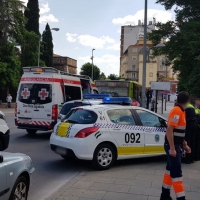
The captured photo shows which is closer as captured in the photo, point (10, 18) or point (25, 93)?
point (25, 93)

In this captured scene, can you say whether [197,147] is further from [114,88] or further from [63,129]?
[114,88]

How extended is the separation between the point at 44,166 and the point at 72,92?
5.74m

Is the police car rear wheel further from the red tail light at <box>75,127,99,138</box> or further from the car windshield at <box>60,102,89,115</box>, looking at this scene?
the car windshield at <box>60,102,89,115</box>

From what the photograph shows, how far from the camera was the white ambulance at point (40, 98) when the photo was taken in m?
11.8

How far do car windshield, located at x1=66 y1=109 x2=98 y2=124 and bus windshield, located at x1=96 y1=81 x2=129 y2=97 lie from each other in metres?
13.1

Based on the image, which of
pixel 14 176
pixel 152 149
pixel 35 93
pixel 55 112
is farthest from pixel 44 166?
pixel 35 93

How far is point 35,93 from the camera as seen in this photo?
12008mm

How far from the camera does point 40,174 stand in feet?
22.9

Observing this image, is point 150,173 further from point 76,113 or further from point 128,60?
point 128,60

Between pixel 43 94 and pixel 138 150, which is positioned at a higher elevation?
pixel 43 94

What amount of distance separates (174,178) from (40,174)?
130 inches

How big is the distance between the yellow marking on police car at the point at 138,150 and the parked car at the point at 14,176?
319 cm

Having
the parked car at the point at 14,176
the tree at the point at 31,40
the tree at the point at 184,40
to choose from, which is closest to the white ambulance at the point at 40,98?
the parked car at the point at 14,176

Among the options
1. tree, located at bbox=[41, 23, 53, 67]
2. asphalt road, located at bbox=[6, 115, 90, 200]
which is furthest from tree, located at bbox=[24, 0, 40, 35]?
asphalt road, located at bbox=[6, 115, 90, 200]
